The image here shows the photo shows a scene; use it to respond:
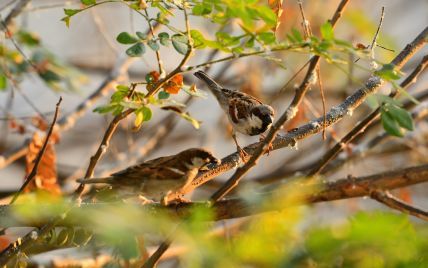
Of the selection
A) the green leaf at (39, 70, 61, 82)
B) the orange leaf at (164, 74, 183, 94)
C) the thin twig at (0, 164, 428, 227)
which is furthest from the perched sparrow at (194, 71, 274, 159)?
the thin twig at (0, 164, 428, 227)

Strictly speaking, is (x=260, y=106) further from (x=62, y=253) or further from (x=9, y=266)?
(x=9, y=266)

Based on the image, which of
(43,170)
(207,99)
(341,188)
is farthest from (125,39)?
(207,99)

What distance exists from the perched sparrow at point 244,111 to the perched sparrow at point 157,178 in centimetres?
87

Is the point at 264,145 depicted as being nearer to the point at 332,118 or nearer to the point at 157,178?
the point at 157,178

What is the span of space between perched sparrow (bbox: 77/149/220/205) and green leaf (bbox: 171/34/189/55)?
260 mm

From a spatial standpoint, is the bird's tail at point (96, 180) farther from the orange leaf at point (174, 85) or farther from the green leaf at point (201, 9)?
the green leaf at point (201, 9)

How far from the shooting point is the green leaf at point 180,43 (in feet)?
4.88

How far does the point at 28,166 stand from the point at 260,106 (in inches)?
34.9

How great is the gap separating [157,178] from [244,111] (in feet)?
3.62

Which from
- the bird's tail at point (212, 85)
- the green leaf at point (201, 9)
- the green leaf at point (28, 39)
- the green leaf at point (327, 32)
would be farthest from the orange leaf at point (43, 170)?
the green leaf at point (327, 32)

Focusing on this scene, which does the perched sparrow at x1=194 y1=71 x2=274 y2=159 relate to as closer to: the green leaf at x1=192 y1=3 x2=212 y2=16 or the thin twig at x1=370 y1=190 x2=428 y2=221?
the green leaf at x1=192 y1=3 x2=212 y2=16

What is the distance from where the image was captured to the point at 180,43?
59.5 inches

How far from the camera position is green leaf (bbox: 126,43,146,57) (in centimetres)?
149

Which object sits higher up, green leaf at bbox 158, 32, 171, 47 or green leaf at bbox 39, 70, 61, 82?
green leaf at bbox 39, 70, 61, 82
